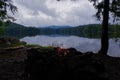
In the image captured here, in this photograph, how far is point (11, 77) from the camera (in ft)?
48.7

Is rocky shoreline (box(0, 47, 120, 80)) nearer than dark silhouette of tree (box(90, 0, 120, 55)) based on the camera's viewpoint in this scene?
Yes

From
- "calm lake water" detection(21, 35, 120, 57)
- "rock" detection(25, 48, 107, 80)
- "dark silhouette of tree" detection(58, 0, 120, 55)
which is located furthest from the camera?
"calm lake water" detection(21, 35, 120, 57)

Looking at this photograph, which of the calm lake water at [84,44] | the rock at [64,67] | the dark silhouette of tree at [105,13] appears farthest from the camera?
the calm lake water at [84,44]

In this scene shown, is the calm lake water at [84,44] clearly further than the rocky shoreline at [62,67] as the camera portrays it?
Yes

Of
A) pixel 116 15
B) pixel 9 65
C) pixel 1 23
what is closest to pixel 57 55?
pixel 9 65

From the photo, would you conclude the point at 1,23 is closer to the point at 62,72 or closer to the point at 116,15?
the point at 116,15

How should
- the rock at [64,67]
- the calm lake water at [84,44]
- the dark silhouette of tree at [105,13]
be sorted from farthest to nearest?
the calm lake water at [84,44] → the dark silhouette of tree at [105,13] → the rock at [64,67]

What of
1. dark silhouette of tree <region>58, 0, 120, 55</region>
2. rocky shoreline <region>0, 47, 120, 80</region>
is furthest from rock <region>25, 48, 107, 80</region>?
dark silhouette of tree <region>58, 0, 120, 55</region>

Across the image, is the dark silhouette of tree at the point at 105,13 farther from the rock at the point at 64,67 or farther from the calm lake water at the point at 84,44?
the rock at the point at 64,67

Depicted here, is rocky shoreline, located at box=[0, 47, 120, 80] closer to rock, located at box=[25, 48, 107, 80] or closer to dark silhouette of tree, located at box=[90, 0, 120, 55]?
rock, located at box=[25, 48, 107, 80]

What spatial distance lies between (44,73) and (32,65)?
0.81 metres

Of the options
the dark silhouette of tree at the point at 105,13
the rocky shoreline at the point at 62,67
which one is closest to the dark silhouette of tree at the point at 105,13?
the dark silhouette of tree at the point at 105,13

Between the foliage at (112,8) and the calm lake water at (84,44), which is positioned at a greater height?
the foliage at (112,8)

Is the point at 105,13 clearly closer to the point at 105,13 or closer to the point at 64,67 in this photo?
the point at 105,13
